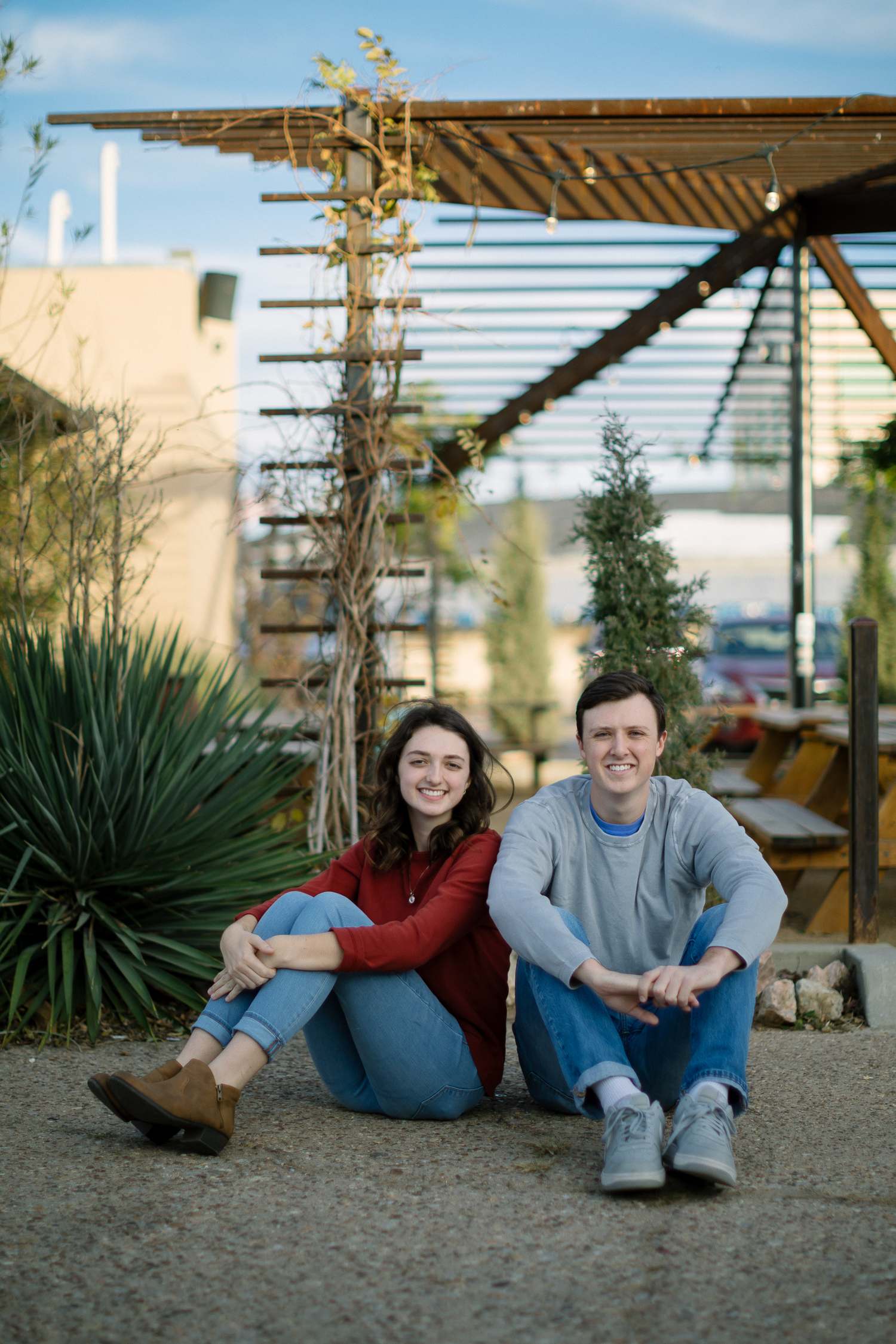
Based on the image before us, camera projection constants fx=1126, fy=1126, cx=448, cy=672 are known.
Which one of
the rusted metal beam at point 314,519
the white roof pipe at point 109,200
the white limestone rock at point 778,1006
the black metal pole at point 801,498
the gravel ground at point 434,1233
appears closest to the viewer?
the gravel ground at point 434,1233

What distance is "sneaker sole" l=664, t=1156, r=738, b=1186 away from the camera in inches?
76.7

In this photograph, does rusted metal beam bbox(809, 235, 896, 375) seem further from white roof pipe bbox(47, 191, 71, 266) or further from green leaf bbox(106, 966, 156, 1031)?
A: white roof pipe bbox(47, 191, 71, 266)

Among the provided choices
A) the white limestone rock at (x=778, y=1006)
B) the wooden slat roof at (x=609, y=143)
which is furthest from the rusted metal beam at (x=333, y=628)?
the wooden slat roof at (x=609, y=143)

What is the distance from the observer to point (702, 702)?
12.1 ft

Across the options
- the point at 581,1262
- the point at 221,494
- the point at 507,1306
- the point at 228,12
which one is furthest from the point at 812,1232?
Answer: the point at 221,494

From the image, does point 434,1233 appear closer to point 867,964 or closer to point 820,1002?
point 820,1002

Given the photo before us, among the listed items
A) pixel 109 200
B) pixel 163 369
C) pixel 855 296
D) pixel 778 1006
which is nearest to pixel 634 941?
pixel 778 1006

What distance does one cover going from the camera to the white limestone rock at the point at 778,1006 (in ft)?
10.8

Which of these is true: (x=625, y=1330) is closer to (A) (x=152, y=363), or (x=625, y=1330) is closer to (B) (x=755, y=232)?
(B) (x=755, y=232)

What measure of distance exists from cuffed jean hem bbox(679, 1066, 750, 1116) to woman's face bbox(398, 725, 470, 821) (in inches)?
29.6

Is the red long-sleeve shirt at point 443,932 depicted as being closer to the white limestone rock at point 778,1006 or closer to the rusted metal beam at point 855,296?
the white limestone rock at point 778,1006

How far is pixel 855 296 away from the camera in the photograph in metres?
7.36

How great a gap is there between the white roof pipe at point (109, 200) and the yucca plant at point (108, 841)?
36.8ft

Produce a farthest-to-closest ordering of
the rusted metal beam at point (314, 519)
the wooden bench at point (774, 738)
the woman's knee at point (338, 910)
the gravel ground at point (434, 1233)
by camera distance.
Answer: the wooden bench at point (774, 738)
the rusted metal beam at point (314, 519)
the woman's knee at point (338, 910)
the gravel ground at point (434, 1233)
